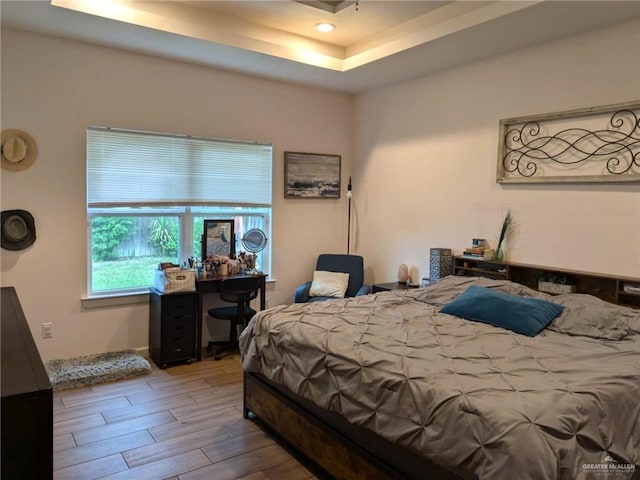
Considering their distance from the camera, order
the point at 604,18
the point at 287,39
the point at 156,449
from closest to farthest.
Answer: the point at 156,449, the point at 604,18, the point at 287,39

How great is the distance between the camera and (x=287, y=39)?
4.25m

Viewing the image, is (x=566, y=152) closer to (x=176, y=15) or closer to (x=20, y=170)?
(x=176, y=15)

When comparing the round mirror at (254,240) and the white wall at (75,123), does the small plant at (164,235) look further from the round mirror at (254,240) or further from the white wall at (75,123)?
the round mirror at (254,240)

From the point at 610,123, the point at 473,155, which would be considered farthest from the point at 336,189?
the point at 610,123

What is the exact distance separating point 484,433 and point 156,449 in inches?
78.3

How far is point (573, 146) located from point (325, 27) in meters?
2.25

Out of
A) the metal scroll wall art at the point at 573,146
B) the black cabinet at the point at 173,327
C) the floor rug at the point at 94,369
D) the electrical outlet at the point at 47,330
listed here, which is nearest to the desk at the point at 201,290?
the black cabinet at the point at 173,327

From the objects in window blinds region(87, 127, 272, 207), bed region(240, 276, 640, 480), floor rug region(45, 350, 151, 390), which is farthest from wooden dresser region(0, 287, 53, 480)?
window blinds region(87, 127, 272, 207)

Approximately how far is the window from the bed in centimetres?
186

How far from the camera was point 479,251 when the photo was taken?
4059 mm

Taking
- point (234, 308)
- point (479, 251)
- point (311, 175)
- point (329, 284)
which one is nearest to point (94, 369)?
point (234, 308)

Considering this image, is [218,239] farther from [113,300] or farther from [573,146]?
[573,146]

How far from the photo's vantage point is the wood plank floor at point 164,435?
259 cm

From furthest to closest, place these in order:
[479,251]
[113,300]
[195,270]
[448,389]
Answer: [195,270], [113,300], [479,251], [448,389]
